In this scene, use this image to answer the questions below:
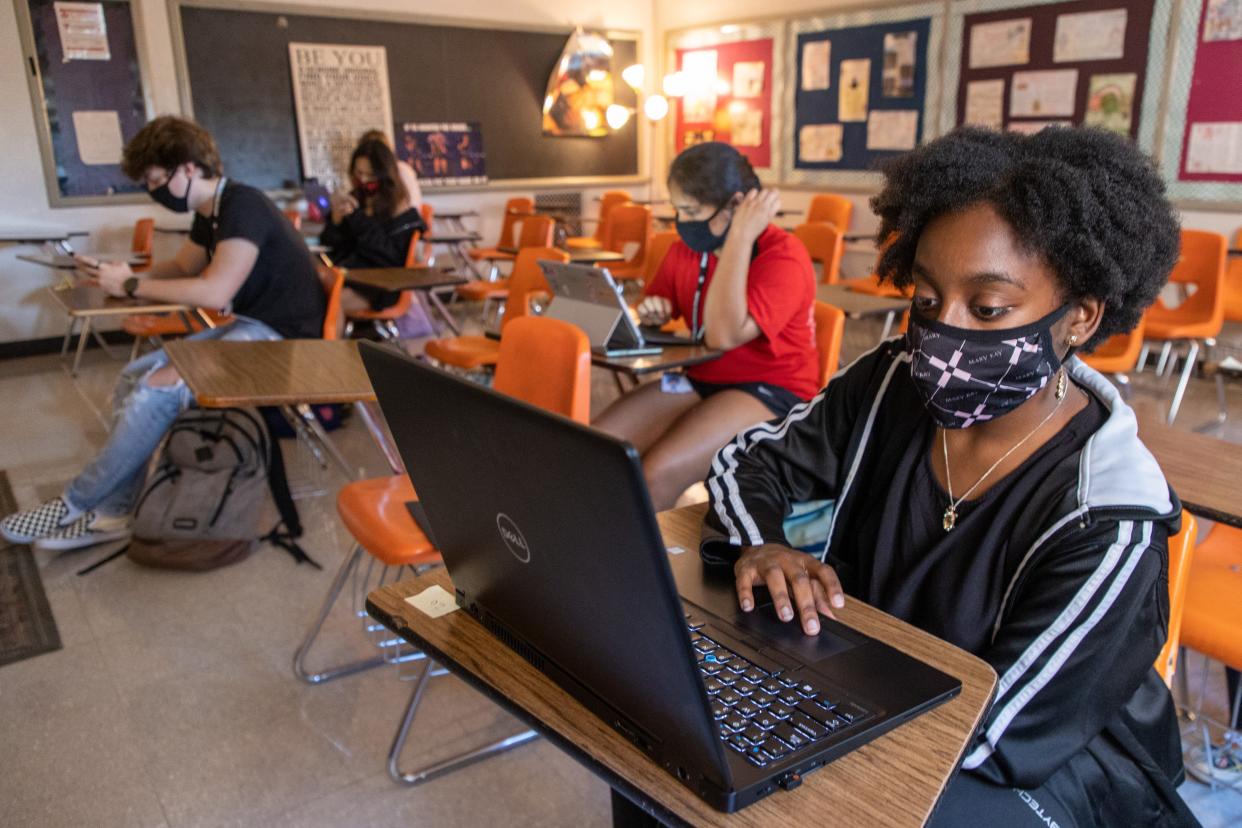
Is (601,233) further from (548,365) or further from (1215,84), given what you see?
(548,365)

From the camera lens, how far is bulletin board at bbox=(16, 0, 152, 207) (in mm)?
5922

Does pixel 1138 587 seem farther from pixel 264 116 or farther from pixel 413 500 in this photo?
pixel 264 116

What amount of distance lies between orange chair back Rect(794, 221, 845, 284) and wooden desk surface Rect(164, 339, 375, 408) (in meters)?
3.33

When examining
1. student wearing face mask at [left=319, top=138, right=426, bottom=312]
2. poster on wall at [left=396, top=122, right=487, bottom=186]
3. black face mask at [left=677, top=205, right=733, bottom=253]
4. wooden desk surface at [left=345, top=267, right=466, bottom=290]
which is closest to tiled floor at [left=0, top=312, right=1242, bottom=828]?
black face mask at [left=677, top=205, right=733, bottom=253]

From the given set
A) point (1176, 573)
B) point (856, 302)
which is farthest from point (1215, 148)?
point (1176, 573)

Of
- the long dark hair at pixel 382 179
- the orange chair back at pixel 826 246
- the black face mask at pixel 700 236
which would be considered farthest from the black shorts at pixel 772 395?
the long dark hair at pixel 382 179

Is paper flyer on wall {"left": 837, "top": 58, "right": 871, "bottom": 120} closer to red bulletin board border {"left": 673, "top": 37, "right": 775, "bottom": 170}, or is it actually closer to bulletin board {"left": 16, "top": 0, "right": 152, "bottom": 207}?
red bulletin board border {"left": 673, "top": 37, "right": 775, "bottom": 170}

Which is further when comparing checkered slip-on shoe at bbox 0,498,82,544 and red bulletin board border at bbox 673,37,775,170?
red bulletin board border at bbox 673,37,775,170

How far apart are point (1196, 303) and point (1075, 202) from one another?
4164 millimetres

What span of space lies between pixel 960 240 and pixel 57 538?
3.04 meters

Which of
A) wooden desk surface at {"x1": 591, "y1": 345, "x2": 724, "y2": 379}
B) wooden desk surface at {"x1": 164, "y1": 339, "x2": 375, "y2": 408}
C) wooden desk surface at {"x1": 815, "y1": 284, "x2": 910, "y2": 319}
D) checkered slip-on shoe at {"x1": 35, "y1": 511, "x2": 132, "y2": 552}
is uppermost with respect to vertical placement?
wooden desk surface at {"x1": 164, "y1": 339, "x2": 375, "y2": 408}

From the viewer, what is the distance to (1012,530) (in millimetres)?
1075

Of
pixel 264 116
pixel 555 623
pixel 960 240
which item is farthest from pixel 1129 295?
pixel 264 116

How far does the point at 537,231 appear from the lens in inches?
227
